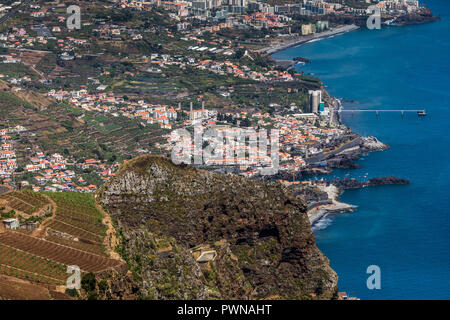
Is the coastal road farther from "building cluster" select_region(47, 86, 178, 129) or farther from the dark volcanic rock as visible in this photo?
"building cluster" select_region(47, 86, 178, 129)

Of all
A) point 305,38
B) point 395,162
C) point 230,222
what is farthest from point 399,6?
point 230,222

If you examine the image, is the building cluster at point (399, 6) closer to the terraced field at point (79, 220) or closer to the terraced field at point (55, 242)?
the terraced field at point (79, 220)

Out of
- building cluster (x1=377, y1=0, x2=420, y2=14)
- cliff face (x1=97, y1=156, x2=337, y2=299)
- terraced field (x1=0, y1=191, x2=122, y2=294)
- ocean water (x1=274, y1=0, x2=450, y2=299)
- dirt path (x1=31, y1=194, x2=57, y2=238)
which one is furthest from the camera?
building cluster (x1=377, y1=0, x2=420, y2=14)

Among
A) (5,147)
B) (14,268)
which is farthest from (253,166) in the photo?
(14,268)

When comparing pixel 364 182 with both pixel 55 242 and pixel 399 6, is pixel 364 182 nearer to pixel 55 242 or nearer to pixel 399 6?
pixel 55 242

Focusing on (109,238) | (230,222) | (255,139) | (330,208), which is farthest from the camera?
(255,139)

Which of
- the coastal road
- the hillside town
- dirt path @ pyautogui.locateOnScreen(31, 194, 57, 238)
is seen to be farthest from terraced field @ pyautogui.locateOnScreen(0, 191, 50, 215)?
the coastal road

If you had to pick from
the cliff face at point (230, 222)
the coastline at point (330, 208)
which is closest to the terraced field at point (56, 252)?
Answer: the cliff face at point (230, 222)
